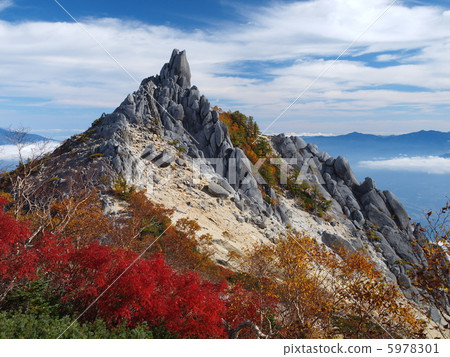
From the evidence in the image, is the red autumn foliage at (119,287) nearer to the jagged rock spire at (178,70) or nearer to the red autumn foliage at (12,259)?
the red autumn foliage at (12,259)

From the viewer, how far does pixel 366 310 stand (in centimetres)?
1060

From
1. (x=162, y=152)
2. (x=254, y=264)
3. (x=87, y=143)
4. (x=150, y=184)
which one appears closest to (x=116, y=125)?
(x=87, y=143)

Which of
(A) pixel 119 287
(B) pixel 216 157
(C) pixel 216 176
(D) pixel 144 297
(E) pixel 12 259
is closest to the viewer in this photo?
(D) pixel 144 297

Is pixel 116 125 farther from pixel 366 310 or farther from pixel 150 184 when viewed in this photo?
pixel 366 310

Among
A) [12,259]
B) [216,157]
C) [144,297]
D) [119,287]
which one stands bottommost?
[144,297]

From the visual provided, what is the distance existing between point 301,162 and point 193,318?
1731 inches

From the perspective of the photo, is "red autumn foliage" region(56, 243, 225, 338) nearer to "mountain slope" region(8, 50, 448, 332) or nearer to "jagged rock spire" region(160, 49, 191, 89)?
"mountain slope" region(8, 50, 448, 332)

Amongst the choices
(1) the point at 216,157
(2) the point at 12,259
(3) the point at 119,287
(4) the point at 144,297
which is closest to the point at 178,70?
(1) the point at 216,157

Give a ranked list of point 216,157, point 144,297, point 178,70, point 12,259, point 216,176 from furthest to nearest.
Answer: point 178,70 < point 216,157 < point 216,176 < point 12,259 < point 144,297

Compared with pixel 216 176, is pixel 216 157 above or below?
above

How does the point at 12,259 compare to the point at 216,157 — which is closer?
the point at 12,259

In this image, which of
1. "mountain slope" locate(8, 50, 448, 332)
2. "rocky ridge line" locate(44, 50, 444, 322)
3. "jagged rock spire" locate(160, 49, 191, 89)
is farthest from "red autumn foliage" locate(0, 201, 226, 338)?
"jagged rock spire" locate(160, 49, 191, 89)

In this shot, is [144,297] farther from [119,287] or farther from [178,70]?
[178,70]

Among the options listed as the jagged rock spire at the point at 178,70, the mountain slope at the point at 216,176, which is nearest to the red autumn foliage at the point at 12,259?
the mountain slope at the point at 216,176
